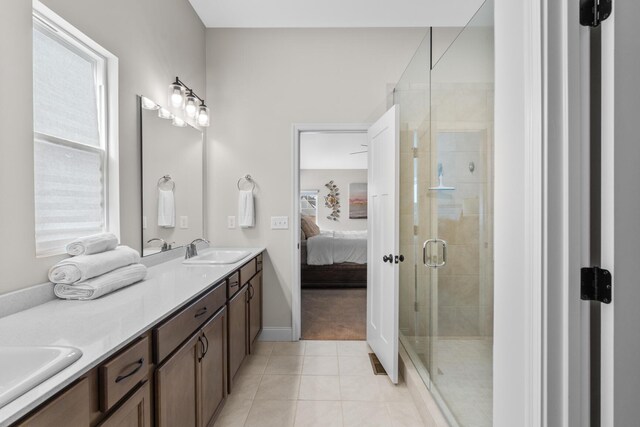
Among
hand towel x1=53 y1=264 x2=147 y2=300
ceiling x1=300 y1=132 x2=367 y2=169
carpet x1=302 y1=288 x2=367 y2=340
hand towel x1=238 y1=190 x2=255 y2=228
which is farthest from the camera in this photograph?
ceiling x1=300 y1=132 x2=367 y2=169

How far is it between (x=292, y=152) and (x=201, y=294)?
173 centimetres

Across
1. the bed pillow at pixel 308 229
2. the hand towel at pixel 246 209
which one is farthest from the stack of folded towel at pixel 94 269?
the bed pillow at pixel 308 229

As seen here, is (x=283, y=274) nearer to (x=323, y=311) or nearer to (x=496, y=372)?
(x=323, y=311)

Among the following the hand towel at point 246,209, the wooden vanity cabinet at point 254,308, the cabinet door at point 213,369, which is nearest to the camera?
the cabinet door at point 213,369

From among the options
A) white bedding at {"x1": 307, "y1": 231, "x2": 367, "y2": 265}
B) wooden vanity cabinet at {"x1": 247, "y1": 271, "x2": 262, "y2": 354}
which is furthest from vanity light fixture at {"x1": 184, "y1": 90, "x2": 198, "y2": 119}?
white bedding at {"x1": 307, "y1": 231, "x2": 367, "y2": 265}

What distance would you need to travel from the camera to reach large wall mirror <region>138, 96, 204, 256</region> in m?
2.05

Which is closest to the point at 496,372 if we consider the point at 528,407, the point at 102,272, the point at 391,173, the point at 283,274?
the point at 528,407

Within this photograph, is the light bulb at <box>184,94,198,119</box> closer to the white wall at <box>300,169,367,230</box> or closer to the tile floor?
the tile floor

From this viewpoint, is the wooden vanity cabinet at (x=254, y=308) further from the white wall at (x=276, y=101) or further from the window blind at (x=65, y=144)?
the window blind at (x=65, y=144)

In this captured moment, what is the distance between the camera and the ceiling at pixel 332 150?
5.60 meters

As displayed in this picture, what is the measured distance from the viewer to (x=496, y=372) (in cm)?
113

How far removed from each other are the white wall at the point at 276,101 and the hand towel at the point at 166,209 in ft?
2.09

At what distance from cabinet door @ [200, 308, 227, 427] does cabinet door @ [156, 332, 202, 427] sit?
3.1 inches

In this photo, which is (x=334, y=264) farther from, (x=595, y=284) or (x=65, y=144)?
(x=595, y=284)
